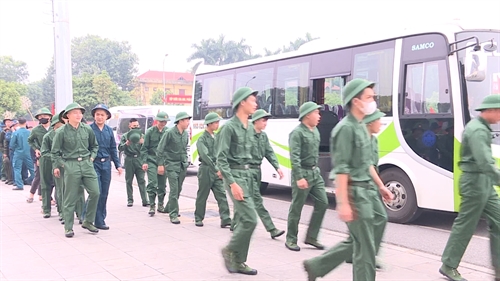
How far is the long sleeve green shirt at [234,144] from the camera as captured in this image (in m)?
4.57

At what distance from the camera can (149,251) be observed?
5.58 m

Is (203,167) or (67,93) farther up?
(67,93)

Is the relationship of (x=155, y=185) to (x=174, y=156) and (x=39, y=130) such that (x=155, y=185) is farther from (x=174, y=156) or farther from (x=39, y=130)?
(x=39, y=130)

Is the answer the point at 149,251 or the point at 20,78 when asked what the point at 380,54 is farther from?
the point at 20,78

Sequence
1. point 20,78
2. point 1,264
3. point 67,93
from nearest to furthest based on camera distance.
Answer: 1. point 1,264
2. point 67,93
3. point 20,78

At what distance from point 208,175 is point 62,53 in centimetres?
513

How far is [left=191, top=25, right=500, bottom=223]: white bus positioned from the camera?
6684 millimetres

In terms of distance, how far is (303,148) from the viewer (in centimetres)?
561

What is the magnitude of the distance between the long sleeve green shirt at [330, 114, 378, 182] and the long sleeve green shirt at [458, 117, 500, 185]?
114 cm

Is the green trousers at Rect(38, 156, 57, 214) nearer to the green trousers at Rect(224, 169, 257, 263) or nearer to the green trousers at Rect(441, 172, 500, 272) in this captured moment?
the green trousers at Rect(224, 169, 257, 263)

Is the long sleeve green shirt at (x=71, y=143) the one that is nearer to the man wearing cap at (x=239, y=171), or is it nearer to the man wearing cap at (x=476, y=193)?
the man wearing cap at (x=239, y=171)

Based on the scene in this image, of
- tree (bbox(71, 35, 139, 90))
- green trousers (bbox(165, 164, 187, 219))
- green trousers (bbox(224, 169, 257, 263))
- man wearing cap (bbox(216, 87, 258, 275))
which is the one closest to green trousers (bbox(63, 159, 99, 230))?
green trousers (bbox(165, 164, 187, 219))

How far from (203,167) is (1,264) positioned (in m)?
2.96

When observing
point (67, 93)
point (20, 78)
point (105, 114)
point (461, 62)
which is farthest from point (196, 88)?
point (20, 78)
